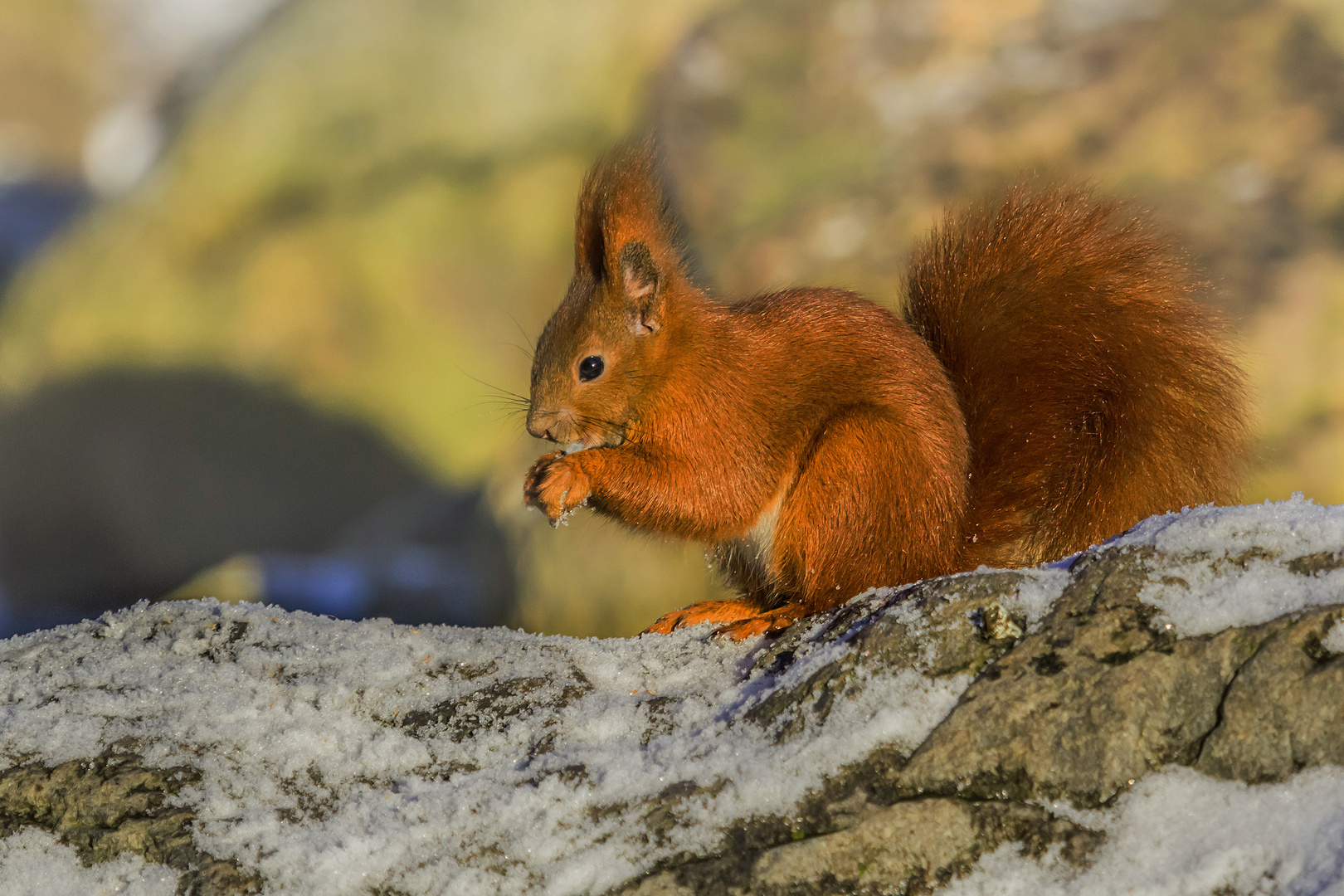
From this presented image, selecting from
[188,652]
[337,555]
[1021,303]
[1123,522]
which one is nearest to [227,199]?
[337,555]

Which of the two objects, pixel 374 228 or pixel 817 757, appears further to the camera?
pixel 374 228

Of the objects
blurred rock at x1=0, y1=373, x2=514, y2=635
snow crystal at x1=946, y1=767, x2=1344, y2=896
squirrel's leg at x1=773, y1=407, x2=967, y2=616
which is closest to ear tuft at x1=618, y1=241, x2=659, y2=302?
squirrel's leg at x1=773, y1=407, x2=967, y2=616

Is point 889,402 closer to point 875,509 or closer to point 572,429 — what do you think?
point 875,509

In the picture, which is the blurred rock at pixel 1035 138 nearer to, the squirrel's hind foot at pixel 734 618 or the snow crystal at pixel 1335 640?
the squirrel's hind foot at pixel 734 618

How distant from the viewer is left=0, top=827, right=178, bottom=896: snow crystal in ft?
2.86

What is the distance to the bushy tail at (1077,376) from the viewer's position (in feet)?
3.97

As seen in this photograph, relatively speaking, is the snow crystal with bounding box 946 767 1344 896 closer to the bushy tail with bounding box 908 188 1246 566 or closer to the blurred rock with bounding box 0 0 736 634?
the bushy tail with bounding box 908 188 1246 566

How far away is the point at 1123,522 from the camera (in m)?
1.20

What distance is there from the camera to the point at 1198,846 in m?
0.73

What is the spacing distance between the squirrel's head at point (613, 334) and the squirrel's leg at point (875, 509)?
0.84 ft

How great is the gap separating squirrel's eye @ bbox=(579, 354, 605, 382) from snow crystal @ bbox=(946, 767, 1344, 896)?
0.74 metres

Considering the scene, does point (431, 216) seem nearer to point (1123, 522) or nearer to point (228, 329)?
point (228, 329)

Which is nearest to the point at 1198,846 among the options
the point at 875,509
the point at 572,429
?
the point at 875,509

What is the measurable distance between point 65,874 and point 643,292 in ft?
2.79
